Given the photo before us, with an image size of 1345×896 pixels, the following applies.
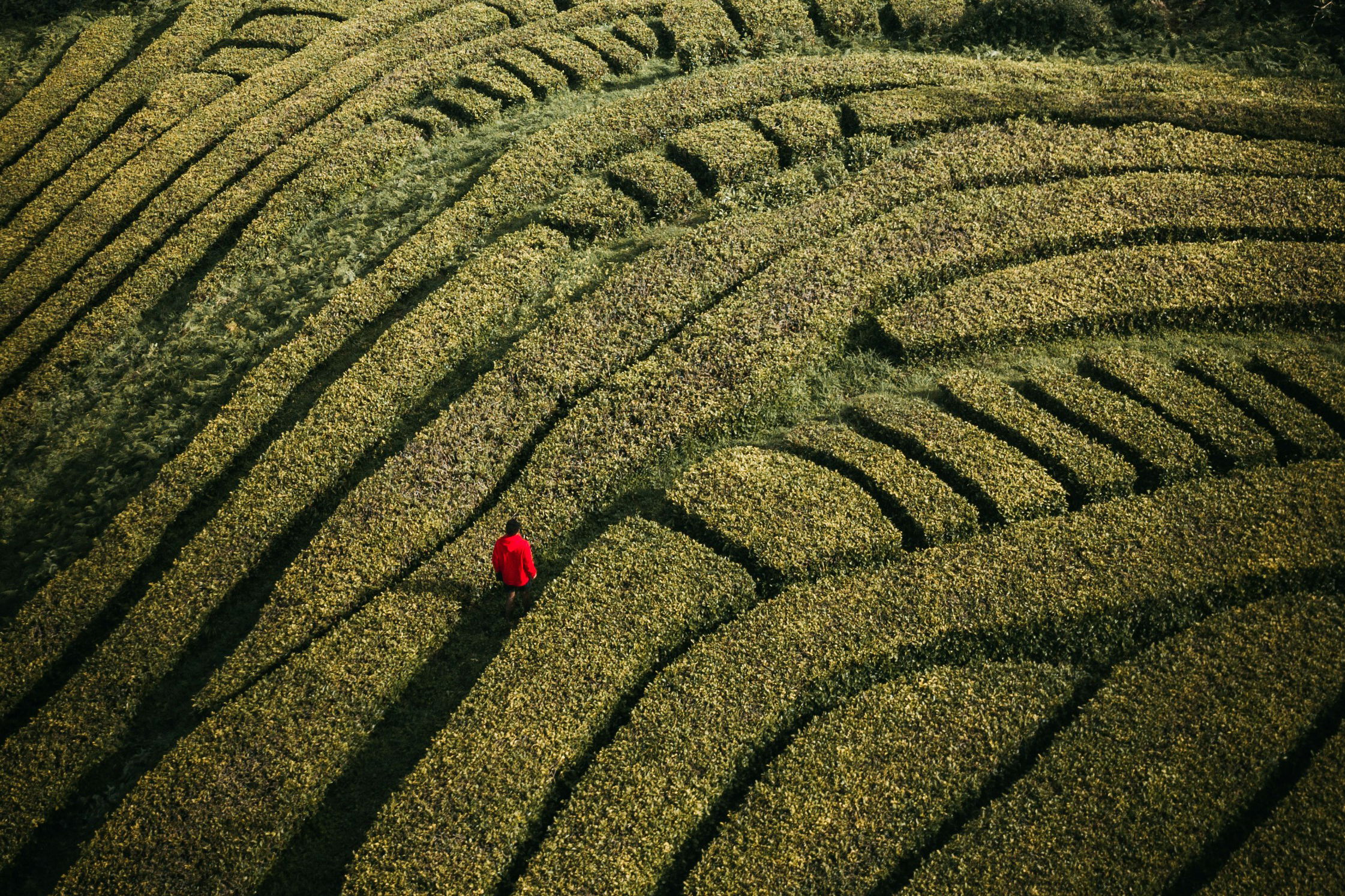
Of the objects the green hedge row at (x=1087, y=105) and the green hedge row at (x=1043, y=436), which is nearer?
the green hedge row at (x=1043, y=436)

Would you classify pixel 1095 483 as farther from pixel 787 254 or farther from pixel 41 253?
pixel 41 253

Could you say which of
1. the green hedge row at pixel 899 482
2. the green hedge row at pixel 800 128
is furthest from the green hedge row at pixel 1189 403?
the green hedge row at pixel 800 128

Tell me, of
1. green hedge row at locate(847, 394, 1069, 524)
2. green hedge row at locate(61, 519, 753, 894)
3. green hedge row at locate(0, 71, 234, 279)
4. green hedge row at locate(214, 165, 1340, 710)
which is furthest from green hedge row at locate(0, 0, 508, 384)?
green hedge row at locate(847, 394, 1069, 524)

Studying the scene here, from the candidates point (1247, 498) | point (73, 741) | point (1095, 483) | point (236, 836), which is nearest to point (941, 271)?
point (1095, 483)

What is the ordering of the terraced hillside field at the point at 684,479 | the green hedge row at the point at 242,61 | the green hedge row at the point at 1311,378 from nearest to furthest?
the terraced hillside field at the point at 684,479 < the green hedge row at the point at 1311,378 < the green hedge row at the point at 242,61

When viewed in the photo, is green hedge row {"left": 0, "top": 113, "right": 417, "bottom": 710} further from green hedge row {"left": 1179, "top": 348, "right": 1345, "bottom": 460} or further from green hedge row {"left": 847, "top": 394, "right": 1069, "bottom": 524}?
green hedge row {"left": 1179, "top": 348, "right": 1345, "bottom": 460}

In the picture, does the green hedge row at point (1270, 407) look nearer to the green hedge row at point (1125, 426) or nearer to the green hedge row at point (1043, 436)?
the green hedge row at point (1125, 426)
